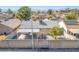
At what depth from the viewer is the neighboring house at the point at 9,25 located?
5587 millimetres

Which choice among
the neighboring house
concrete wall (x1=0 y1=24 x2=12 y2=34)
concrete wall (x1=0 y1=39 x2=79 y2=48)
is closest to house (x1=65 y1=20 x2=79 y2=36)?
concrete wall (x1=0 y1=39 x2=79 y2=48)

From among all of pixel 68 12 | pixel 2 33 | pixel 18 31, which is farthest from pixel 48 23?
pixel 2 33

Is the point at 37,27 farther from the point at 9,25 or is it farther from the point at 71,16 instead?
the point at 71,16

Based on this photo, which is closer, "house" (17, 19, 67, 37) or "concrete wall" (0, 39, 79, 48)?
"concrete wall" (0, 39, 79, 48)

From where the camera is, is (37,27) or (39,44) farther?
(37,27)

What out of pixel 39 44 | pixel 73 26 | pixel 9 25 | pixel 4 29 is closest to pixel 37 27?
pixel 9 25

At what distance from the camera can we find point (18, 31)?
5.55m

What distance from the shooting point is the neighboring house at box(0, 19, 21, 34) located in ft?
18.3

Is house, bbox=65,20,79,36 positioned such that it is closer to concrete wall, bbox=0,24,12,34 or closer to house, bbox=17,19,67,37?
house, bbox=17,19,67,37

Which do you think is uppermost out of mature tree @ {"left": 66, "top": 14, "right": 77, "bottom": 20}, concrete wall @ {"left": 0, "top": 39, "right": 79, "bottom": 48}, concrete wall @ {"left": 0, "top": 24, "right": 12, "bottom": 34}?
mature tree @ {"left": 66, "top": 14, "right": 77, "bottom": 20}

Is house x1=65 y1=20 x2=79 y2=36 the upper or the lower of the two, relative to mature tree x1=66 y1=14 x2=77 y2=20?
lower

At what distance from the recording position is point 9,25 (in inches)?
238
